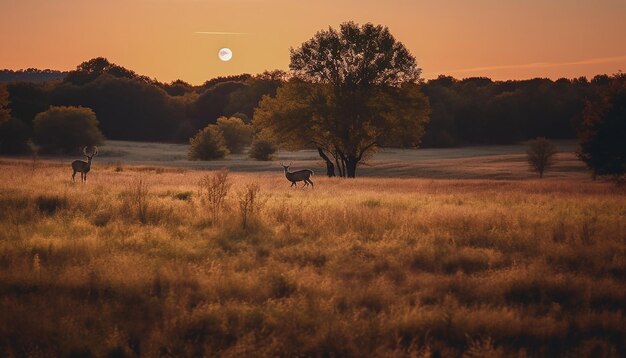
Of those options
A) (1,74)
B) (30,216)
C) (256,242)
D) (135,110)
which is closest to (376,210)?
(256,242)

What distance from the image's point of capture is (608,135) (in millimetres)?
32781

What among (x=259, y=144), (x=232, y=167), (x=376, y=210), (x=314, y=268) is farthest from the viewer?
(x=259, y=144)

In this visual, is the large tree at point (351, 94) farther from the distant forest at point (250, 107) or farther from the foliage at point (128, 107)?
the foliage at point (128, 107)

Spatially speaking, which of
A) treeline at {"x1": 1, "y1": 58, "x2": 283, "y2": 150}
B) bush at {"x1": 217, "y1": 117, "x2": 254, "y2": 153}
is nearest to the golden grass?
bush at {"x1": 217, "y1": 117, "x2": 254, "y2": 153}

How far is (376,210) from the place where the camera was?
52.7 ft

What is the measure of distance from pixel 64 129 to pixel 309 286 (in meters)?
73.5

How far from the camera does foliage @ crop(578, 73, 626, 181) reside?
3250cm

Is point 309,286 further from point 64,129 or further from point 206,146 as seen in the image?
point 64,129

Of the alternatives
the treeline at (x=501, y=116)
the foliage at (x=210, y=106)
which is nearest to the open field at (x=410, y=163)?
the treeline at (x=501, y=116)

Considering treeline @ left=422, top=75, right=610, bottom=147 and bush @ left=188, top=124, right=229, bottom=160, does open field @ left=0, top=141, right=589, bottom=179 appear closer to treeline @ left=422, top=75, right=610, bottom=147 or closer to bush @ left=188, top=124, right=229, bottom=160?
bush @ left=188, top=124, right=229, bottom=160

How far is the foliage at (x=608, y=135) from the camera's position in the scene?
32.5 m

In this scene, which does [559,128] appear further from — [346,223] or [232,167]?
[346,223]

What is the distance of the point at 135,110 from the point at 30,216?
92.6 metres

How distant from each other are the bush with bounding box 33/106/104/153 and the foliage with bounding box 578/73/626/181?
2405 inches
